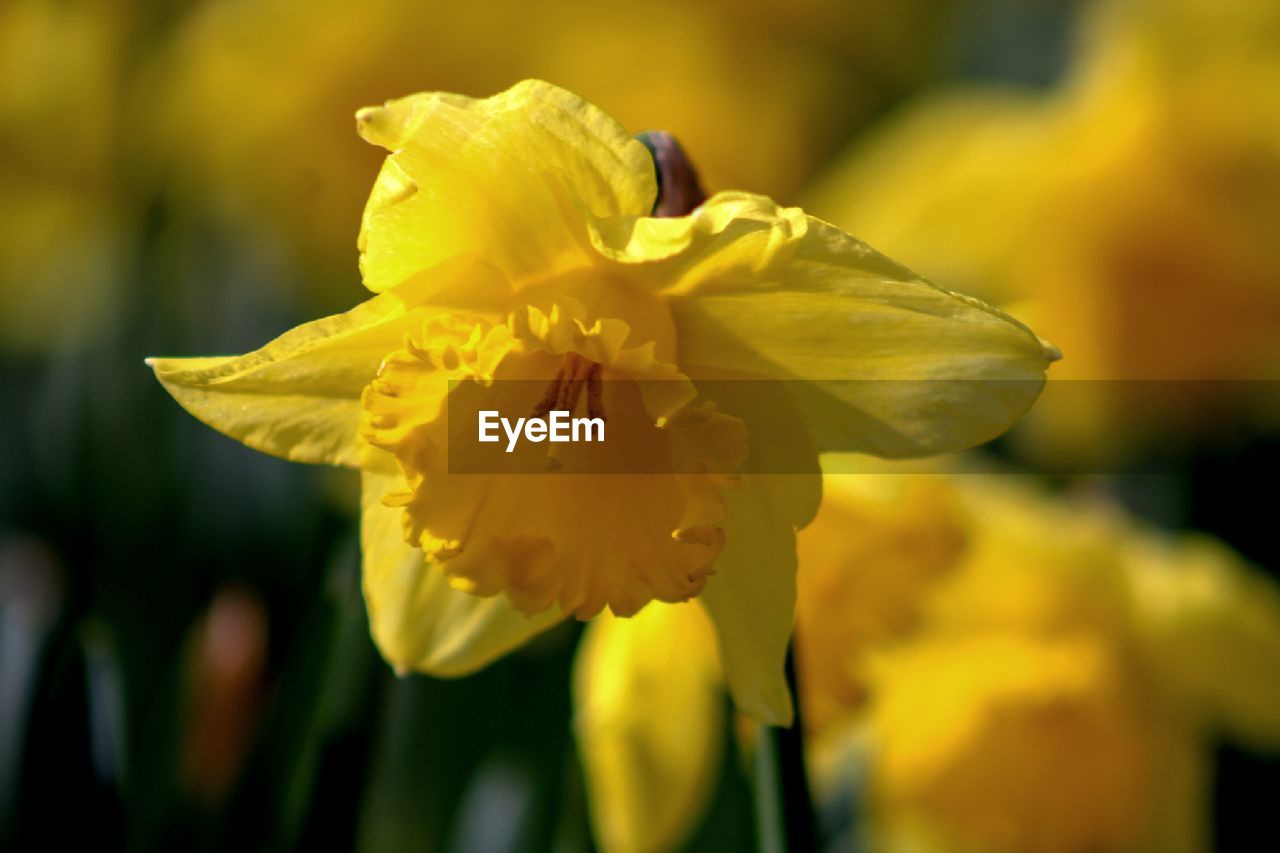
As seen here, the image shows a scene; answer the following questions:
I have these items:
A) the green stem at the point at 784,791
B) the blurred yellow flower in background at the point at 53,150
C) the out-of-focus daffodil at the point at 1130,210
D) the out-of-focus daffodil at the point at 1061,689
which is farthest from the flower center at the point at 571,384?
the blurred yellow flower in background at the point at 53,150

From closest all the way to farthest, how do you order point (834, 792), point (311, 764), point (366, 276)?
point (366, 276), point (311, 764), point (834, 792)

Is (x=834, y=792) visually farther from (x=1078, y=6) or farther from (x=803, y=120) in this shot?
(x=1078, y=6)

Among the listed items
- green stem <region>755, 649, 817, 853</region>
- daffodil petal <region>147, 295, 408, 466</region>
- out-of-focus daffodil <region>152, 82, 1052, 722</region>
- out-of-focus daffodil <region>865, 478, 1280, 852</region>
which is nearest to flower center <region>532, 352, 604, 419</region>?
out-of-focus daffodil <region>152, 82, 1052, 722</region>

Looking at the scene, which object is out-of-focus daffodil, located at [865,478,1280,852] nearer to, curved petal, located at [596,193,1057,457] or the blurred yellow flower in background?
curved petal, located at [596,193,1057,457]

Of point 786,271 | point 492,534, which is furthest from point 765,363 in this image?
point 492,534

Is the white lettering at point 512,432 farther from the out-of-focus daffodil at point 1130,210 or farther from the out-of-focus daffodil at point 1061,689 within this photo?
the out-of-focus daffodil at point 1130,210

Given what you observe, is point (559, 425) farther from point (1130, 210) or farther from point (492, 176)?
point (1130, 210)
